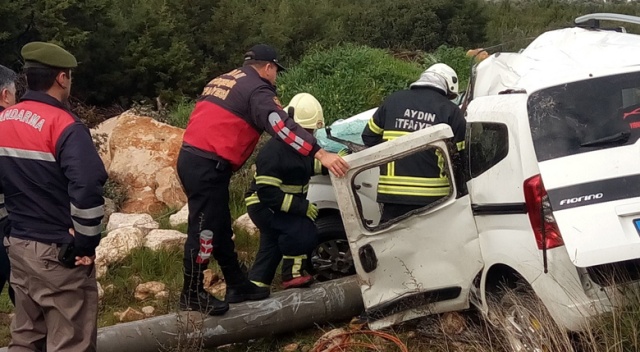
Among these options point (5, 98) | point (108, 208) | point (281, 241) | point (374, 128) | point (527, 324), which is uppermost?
point (5, 98)

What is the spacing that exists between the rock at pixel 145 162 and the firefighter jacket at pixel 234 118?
395cm

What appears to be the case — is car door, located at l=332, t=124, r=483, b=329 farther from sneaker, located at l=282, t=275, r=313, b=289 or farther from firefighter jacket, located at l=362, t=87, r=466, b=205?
sneaker, located at l=282, t=275, r=313, b=289

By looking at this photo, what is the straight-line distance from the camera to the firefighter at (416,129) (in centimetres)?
477

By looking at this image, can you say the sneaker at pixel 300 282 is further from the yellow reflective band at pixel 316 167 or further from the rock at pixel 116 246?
the rock at pixel 116 246

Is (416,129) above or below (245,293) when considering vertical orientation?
above

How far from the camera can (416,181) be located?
4809 millimetres

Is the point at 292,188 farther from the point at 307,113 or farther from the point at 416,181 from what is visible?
the point at 416,181

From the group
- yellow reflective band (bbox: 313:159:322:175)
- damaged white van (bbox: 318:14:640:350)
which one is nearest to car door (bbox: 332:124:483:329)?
damaged white van (bbox: 318:14:640:350)

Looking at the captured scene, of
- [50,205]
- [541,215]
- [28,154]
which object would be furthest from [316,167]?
[28,154]

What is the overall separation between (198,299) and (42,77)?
1.81 meters

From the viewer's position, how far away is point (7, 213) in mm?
4211

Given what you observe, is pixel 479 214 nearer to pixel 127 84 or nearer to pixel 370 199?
pixel 370 199

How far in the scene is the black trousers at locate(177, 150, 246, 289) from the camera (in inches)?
186

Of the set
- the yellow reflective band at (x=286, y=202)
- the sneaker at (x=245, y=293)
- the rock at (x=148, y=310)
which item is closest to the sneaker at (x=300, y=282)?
the sneaker at (x=245, y=293)
